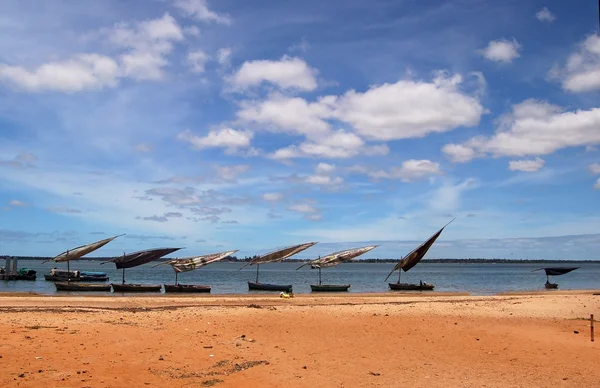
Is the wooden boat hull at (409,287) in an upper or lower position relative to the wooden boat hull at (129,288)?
lower

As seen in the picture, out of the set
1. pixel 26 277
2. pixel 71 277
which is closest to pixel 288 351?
pixel 71 277

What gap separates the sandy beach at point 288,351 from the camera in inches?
450

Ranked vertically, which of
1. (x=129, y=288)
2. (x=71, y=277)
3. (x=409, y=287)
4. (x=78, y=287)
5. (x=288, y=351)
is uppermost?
(x=71, y=277)

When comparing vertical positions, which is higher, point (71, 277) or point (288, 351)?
point (71, 277)

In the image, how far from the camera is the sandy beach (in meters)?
11.4

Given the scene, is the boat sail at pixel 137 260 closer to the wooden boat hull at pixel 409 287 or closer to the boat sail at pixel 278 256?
the boat sail at pixel 278 256

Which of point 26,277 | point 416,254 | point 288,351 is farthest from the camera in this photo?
point 26,277

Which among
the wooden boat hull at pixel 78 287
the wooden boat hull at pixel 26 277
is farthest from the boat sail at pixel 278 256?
the wooden boat hull at pixel 26 277

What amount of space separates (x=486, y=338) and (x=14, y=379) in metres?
13.5

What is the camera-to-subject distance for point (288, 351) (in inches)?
568

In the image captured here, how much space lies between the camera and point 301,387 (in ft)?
36.0

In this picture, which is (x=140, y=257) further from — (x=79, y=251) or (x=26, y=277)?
(x=26, y=277)

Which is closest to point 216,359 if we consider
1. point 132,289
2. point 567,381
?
point 567,381

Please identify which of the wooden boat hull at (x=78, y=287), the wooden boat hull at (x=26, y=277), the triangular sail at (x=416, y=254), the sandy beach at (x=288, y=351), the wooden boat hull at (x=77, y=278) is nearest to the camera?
the sandy beach at (x=288, y=351)
